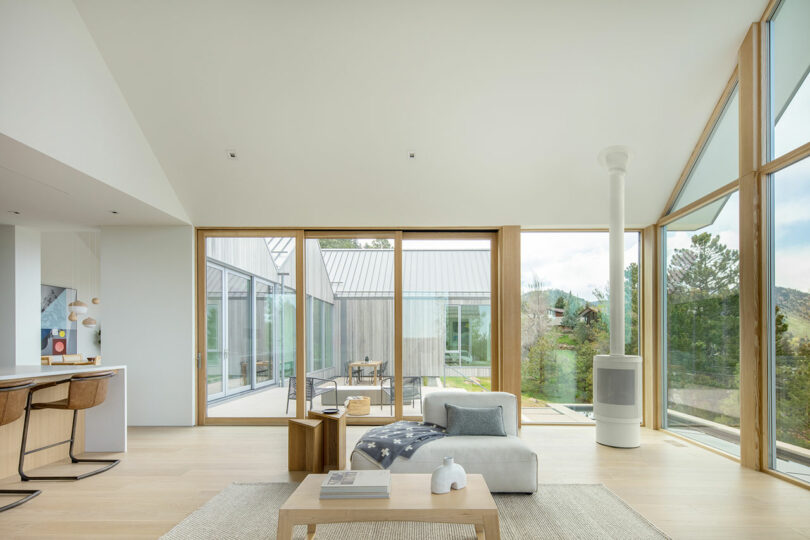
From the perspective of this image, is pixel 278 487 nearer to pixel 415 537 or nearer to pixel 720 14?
pixel 415 537

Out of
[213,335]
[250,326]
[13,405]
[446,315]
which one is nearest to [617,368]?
[446,315]

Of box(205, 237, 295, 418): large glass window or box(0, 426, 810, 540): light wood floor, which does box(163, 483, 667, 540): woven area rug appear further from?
box(205, 237, 295, 418): large glass window

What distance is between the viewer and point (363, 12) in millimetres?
4203

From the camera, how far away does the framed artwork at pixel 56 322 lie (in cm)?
910

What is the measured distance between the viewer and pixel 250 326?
6500mm

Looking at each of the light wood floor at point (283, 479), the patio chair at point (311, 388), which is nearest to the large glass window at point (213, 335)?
the light wood floor at point (283, 479)

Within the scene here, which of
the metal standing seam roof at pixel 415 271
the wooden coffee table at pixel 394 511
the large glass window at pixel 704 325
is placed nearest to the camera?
the wooden coffee table at pixel 394 511

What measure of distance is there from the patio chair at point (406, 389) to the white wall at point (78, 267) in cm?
663

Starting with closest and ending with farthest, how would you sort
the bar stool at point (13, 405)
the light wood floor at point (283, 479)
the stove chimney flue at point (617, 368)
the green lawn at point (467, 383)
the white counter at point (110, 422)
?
the light wood floor at point (283, 479), the bar stool at point (13, 405), the white counter at point (110, 422), the stove chimney flue at point (617, 368), the green lawn at point (467, 383)

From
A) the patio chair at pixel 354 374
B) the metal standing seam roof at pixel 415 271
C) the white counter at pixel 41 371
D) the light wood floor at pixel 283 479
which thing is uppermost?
the metal standing seam roof at pixel 415 271

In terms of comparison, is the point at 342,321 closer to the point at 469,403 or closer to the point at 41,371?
the point at 469,403

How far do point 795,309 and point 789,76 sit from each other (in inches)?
74.4

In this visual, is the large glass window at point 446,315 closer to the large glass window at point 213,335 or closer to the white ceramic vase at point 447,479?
the large glass window at point 213,335

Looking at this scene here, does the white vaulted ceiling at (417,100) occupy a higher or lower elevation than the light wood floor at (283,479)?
higher
